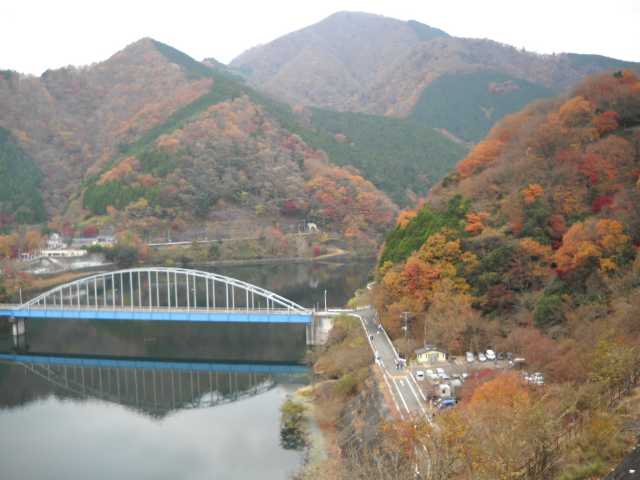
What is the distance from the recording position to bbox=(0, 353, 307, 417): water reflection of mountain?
3503 cm

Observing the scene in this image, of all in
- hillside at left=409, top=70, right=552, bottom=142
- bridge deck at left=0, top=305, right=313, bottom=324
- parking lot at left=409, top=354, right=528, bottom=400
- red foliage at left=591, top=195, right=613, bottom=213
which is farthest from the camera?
hillside at left=409, top=70, right=552, bottom=142

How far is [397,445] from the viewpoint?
18484mm

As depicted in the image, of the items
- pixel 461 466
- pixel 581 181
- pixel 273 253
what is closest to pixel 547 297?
pixel 581 181

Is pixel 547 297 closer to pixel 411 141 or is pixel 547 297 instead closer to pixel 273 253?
pixel 273 253

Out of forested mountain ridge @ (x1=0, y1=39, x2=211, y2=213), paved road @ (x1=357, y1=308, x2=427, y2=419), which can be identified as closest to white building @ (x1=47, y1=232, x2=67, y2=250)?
forested mountain ridge @ (x1=0, y1=39, x2=211, y2=213)

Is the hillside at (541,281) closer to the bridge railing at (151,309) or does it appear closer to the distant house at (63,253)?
the bridge railing at (151,309)

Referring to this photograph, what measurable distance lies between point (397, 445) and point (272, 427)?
41.7 feet

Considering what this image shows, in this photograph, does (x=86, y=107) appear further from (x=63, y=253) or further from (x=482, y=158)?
(x=482, y=158)

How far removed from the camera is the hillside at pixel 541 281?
14633 mm

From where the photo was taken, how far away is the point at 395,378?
2845cm

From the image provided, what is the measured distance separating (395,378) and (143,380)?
1640cm

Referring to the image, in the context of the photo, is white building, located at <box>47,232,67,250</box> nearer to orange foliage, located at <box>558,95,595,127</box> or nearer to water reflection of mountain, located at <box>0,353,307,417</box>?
water reflection of mountain, located at <box>0,353,307,417</box>

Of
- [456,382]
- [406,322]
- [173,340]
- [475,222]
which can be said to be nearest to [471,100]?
[475,222]

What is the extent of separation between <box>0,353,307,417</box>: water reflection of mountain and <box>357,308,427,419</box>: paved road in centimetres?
475
